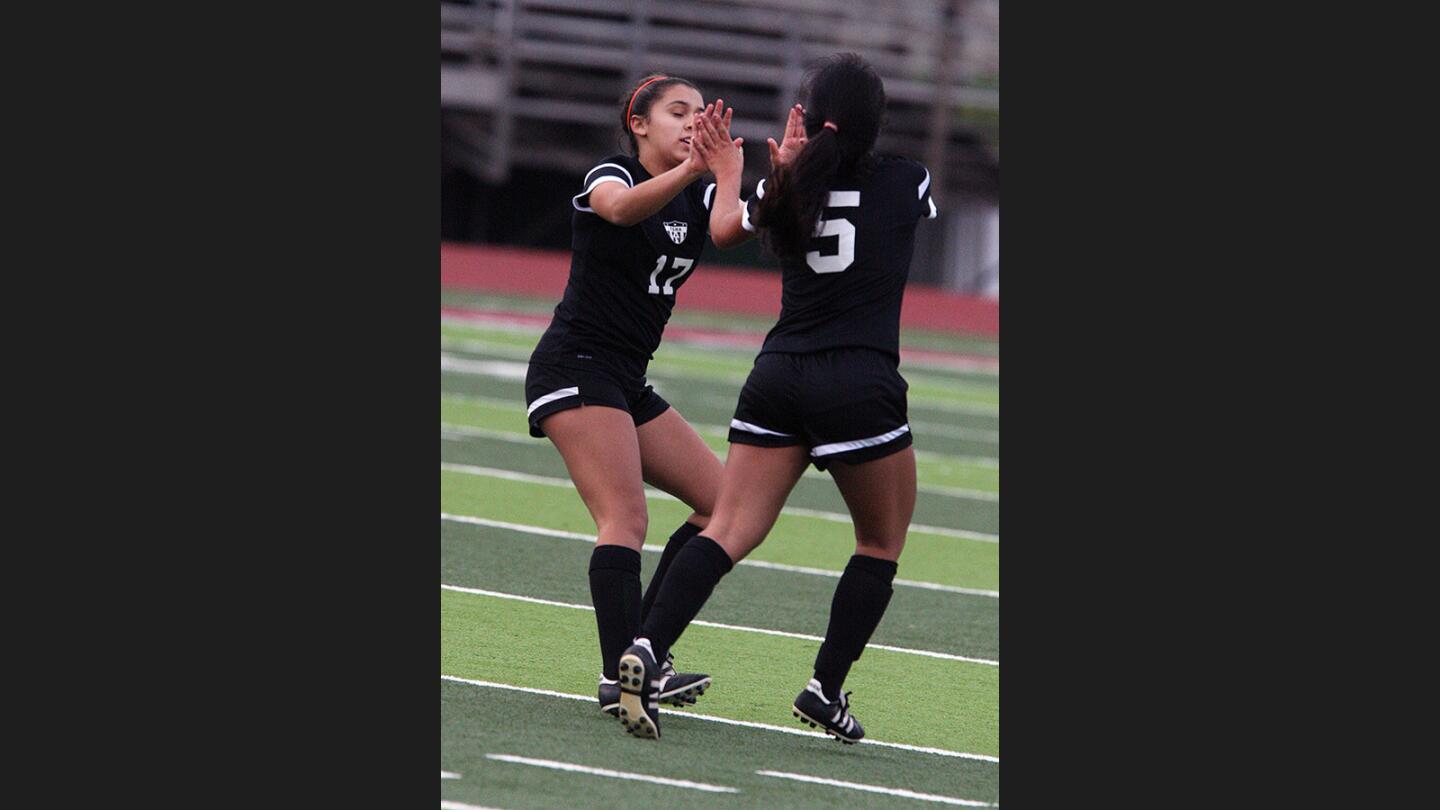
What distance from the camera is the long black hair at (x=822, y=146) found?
5.11 meters

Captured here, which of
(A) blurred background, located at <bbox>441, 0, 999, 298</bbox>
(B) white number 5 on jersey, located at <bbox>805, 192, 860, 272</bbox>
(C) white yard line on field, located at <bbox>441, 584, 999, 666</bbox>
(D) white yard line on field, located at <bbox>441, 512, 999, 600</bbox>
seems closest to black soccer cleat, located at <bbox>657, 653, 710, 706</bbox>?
(C) white yard line on field, located at <bbox>441, 584, 999, 666</bbox>

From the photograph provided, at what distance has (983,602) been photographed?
8.62 metres

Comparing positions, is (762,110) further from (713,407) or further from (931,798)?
(931,798)

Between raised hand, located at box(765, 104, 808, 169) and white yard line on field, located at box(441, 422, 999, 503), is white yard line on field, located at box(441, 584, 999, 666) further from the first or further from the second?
white yard line on field, located at box(441, 422, 999, 503)

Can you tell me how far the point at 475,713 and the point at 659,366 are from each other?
1217cm

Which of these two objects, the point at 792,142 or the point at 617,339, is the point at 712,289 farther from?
the point at 792,142

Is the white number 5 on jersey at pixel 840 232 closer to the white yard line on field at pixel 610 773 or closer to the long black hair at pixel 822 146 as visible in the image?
the long black hair at pixel 822 146

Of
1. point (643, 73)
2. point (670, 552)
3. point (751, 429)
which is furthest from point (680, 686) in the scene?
point (643, 73)

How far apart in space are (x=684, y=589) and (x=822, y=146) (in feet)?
4.25

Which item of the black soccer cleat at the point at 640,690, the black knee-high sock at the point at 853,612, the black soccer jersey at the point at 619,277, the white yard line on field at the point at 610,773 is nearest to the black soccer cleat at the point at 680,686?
the black soccer cleat at the point at 640,690

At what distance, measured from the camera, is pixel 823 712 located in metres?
5.57

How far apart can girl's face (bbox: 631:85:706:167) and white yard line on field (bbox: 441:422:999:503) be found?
20.5 ft

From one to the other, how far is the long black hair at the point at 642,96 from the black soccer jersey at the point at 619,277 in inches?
5.4

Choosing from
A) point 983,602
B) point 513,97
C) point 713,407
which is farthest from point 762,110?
point 983,602
